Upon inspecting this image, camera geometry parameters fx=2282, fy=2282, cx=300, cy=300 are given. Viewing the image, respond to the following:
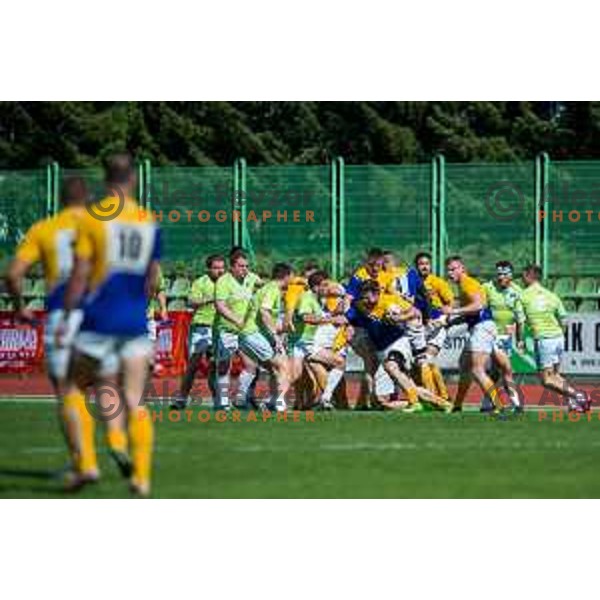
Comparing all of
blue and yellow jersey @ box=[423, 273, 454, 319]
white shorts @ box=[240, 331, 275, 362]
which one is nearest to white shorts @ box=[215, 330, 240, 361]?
white shorts @ box=[240, 331, 275, 362]

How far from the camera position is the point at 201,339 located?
22.0 metres

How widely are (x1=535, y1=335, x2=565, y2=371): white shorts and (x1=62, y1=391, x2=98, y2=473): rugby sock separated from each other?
30.3 feet

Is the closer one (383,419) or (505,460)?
(505,460)

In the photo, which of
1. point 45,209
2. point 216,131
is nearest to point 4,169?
point 45,209

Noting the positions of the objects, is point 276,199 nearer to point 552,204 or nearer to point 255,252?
point 255,252

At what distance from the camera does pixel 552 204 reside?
24484 millimetres

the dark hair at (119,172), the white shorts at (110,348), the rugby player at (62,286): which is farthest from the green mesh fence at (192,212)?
the dark hair at (119,172)

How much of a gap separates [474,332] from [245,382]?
2.31m

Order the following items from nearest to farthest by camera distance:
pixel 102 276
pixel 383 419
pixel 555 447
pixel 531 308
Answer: pixel 102 276 → pixel 555 447 → pixel 383 419 → pixel 531 308

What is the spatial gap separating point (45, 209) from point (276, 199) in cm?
711

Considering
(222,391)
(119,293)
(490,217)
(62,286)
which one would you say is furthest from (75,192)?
(490,217)

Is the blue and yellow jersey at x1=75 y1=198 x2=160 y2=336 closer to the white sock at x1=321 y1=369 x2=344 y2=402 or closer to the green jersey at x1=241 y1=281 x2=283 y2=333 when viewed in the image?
the green jersey at x1=241 y1=281 x2=283 y2=333

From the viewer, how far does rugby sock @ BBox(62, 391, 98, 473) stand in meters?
13.1

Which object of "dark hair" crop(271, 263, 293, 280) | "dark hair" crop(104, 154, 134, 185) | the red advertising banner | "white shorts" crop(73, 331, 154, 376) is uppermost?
"dark hair" crop(104, 154, 134, 185)
